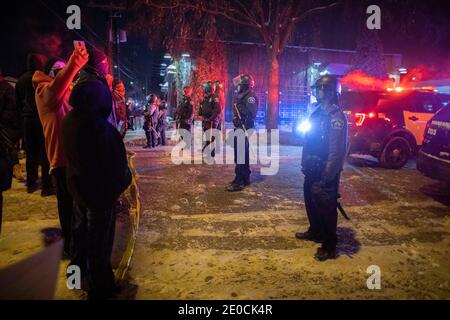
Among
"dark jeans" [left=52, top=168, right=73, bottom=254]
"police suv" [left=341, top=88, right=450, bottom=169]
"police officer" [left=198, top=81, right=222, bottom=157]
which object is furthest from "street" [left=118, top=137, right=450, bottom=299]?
"police officer" [left=198, top=81, right=222, bottom=157]

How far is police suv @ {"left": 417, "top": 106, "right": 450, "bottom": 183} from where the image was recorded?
20.1 ft

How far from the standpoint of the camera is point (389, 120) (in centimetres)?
898

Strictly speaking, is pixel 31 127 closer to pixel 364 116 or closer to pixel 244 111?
pixel 244 111

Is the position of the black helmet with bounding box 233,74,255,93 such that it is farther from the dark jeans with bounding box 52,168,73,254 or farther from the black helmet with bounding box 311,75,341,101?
the dark jeans with bounding box 52,168,73,254

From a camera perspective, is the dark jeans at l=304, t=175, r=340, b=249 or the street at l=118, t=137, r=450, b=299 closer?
the street at l=118, t=137, r=450, b=299

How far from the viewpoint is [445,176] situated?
→ 609cm

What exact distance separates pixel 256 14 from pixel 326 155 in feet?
39.6

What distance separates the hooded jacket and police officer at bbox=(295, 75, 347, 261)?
7.23 feet

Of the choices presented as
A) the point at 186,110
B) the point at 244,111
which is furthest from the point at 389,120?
the point at 186,110

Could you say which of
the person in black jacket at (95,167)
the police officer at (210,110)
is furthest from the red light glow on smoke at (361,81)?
the person in black jacket at (95,167)

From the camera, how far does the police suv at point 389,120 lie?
884 cm

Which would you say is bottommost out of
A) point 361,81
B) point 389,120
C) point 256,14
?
point 389,120
